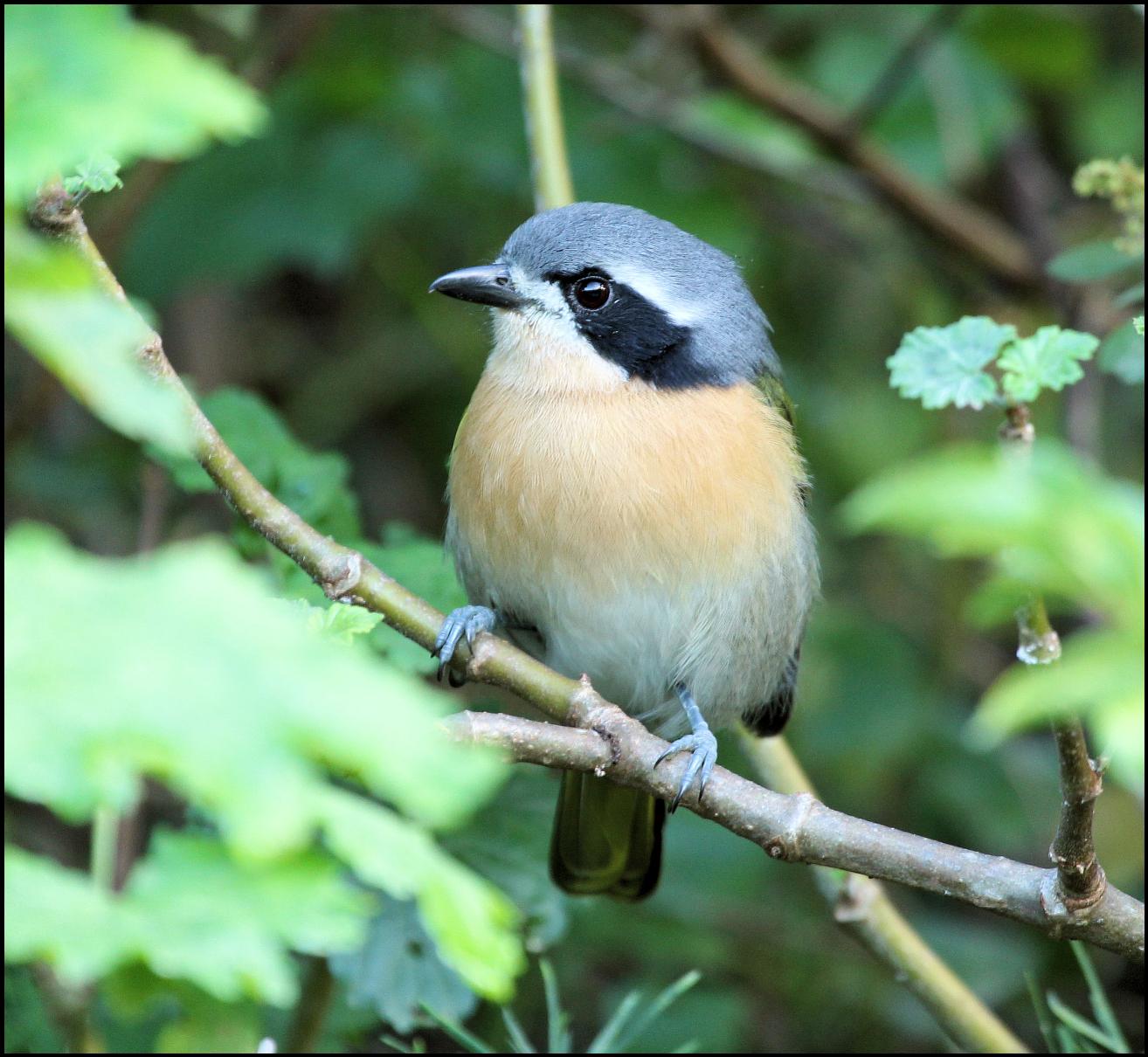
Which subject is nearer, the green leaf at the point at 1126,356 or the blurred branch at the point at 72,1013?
the green leaf at the point at 1126,356

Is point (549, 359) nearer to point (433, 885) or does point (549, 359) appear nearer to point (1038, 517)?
point (433, 885)

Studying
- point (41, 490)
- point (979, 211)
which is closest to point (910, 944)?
point (41, 490)

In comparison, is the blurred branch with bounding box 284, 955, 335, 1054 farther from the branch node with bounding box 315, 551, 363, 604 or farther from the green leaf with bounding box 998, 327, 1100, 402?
the green leaf with bounding box 998, 327, 1100, 402

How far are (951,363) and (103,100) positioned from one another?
5.67 feet

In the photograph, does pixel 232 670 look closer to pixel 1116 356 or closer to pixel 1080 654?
pixel 1080 654

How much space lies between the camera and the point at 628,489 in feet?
13.1

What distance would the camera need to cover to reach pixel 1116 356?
3568 millimetres

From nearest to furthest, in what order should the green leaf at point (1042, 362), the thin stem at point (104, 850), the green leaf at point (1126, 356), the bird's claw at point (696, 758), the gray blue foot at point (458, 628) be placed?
the green leaf at point (1042, 362)
the bird's claw at point (696, 758)
the gray blue foot at point (458, 628)
the green leaf at point (1126, 356)
the thin stem at point (104, 850)

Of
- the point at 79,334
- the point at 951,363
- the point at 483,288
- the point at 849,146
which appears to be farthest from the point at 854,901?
the point at 849,146

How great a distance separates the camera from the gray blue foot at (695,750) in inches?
119

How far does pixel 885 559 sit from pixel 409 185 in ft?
10.2

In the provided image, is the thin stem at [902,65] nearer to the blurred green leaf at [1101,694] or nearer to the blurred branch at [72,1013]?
the blurred branch at [72,1013]

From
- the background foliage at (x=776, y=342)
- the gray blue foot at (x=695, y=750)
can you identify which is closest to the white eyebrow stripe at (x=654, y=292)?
the background foliage at (x=776, y=342)

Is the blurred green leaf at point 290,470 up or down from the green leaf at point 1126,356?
down
